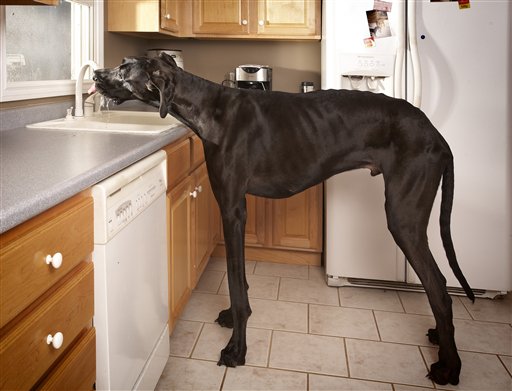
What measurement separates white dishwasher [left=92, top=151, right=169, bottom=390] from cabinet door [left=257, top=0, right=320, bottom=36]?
1671mm

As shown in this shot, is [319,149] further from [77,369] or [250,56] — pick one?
[250,56]

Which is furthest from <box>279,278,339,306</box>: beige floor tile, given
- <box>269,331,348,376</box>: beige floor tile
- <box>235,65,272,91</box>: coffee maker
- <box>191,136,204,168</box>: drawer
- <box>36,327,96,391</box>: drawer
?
<box>36,327,96,391</box>: drawer

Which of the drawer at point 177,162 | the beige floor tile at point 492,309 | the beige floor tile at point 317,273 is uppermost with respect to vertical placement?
the drawer at point 177,162

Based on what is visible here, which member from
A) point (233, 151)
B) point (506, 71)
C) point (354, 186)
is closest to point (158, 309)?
point (233, 151)

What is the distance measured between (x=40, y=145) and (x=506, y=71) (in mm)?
2230

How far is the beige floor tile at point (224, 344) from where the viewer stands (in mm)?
2096

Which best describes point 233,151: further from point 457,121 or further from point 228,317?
point 457,121

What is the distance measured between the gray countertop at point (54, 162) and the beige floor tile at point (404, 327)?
135cm

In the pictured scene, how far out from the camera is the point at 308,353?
7.00 feet

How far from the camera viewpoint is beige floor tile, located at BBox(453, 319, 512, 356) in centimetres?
221

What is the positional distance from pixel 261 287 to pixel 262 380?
0.93 meters

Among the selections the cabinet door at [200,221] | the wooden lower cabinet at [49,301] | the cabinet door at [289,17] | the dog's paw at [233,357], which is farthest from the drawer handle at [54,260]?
the cabinet door at [289,17]

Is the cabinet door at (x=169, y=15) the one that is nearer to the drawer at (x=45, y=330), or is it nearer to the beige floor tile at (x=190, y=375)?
the beige floor tile at (x=190, y=375)

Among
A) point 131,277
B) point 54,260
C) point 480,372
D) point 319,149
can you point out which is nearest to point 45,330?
point 54,260
